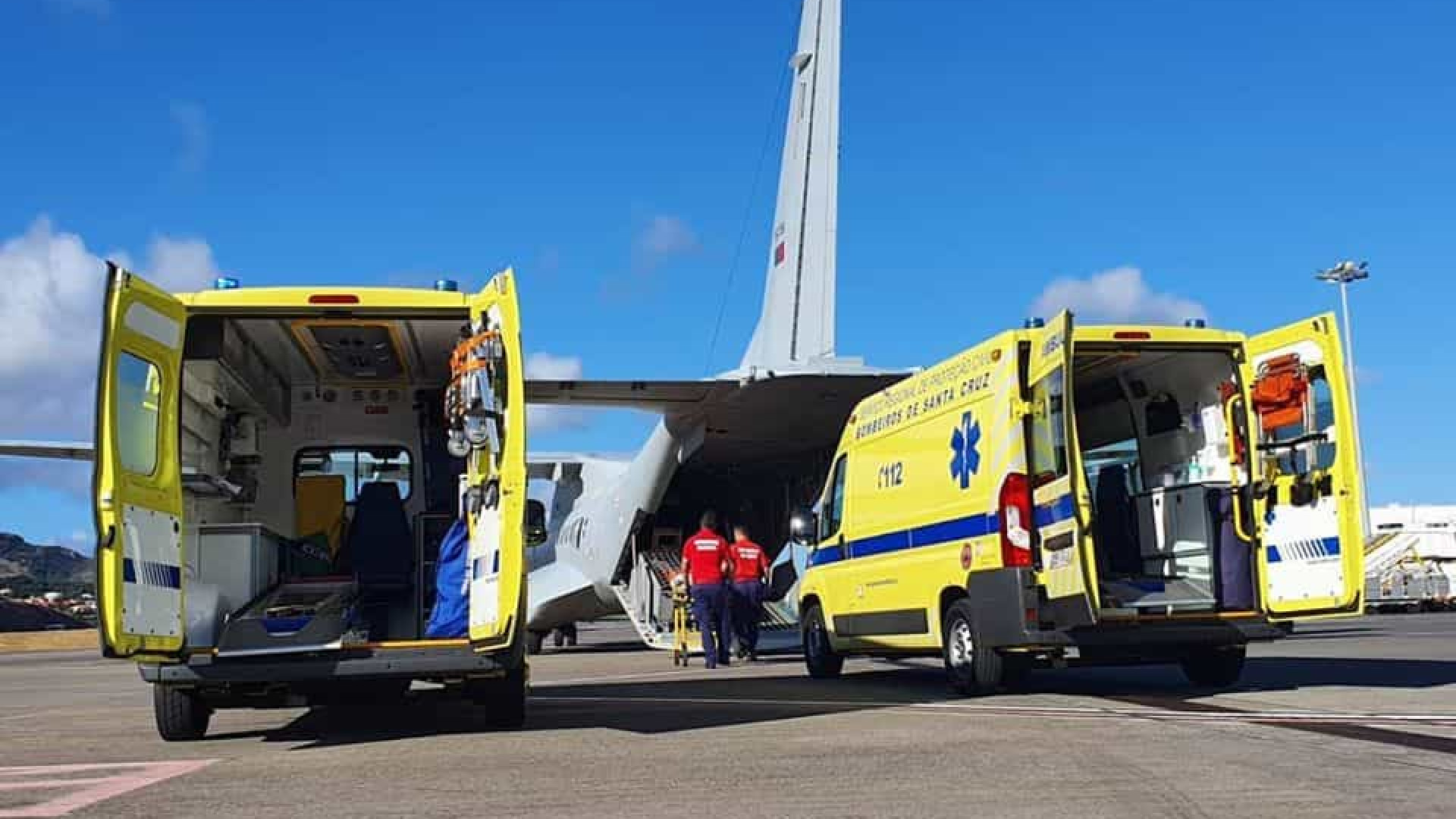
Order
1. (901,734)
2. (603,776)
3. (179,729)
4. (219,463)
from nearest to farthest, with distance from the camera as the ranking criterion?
1. (603,776)
2. (901,734)
3. (179,729)
4. (219,463)

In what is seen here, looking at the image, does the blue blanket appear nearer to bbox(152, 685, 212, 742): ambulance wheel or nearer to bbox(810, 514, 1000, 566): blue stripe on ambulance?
bbox(152, 685, 212, 742): ambulance wheel

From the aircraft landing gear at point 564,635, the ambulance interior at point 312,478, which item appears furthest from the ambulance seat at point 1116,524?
the aircraft landing gear at point 564,635

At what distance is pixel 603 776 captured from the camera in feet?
21.8

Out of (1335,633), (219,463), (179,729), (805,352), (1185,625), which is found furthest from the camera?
(1335,633)

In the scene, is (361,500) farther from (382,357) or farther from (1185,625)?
(1185,625)

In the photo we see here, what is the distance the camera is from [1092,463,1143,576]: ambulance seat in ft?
39.2

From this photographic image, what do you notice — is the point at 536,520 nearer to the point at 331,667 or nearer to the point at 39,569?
the point at 331,667

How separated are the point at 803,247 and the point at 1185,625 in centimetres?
1065

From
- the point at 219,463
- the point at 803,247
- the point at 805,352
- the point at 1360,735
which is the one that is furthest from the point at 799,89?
the point at 1360,735

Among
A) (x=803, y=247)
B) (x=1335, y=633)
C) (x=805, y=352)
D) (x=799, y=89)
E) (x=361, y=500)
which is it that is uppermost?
(x=799, y=89)

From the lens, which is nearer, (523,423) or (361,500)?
(523,423)

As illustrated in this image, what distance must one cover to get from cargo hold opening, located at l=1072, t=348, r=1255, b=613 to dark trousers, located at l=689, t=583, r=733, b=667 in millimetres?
5053

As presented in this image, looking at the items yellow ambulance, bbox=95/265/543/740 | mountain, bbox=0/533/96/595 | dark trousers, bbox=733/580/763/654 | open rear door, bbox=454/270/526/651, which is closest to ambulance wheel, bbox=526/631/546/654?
dark trousers, bbox=733/580/763/654

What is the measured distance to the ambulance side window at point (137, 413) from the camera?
25.7 ft
